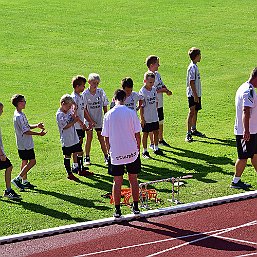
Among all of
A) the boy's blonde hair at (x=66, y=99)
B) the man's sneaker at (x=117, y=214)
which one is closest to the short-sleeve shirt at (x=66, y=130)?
the boy's blonde hair at (x=66, y=99)

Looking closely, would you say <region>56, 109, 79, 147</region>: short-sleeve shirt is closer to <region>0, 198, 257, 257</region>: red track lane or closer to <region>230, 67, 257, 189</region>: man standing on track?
<region>0, 198, 257, 257</region>: red track lane

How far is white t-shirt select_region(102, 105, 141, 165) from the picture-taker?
508 inches

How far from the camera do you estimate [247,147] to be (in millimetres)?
14250

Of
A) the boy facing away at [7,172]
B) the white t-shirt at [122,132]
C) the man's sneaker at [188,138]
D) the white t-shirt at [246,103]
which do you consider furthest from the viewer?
the man's sneaker at [188,138]

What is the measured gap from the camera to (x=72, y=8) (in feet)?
115

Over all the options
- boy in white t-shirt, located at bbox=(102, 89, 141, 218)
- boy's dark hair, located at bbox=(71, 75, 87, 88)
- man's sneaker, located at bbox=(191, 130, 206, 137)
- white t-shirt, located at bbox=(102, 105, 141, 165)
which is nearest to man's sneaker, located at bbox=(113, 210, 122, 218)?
boy in white t-shirt, located at bbox=(102, 89, 141, 218)

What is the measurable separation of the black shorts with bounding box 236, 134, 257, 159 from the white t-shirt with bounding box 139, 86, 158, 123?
9.01ft

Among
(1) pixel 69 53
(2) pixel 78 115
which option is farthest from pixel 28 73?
(2) pixel 78 115

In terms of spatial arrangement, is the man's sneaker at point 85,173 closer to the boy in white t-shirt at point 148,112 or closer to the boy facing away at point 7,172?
the boy in white t-shirt at point 148,112

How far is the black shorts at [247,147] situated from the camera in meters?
14.2

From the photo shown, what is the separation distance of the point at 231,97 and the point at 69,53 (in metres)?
7.93

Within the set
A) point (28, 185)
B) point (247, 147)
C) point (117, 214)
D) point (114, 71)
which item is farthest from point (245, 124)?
point (114, 71)

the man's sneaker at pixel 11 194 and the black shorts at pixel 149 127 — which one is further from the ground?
the black shorts at pixel 149 127

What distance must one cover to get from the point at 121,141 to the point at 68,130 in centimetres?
246
